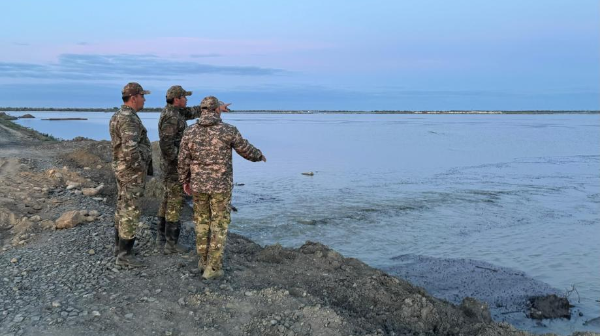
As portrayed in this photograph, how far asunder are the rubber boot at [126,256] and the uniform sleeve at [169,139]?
135 cm

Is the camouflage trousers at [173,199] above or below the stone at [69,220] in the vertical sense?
above

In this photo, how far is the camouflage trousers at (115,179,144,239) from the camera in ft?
21.9

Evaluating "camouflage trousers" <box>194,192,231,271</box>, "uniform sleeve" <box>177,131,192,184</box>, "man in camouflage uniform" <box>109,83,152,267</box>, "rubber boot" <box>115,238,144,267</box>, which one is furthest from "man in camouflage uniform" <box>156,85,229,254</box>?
"camouflage trousers" <box>194,192,231,271</box>

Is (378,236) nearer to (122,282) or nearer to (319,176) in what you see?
(122,282)

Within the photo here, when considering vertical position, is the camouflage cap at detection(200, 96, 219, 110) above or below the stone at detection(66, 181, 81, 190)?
above

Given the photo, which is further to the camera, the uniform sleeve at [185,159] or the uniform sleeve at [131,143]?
the uniform sleeve at [131,143]

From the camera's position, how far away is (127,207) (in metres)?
6.67

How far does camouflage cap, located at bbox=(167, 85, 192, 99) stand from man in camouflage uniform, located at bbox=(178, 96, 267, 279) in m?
1.13

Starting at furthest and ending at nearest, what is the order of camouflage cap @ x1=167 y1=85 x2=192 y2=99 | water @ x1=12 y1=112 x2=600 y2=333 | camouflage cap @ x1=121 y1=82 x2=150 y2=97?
water @ x1=12 y1=112 x2=600 y2=333 < camouflage cap @ x1=167 y1=85 x2=192 y2=99 < camouflage cap @ x1=121 y1=82 x2=150 y2=97

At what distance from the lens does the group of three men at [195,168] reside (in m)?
6.23

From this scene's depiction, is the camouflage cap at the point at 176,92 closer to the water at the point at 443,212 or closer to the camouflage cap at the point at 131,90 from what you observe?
the camouflage cap at the point at 131,90

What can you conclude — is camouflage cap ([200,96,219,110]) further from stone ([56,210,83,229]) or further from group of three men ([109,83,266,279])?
stone ([56,210,83,229])

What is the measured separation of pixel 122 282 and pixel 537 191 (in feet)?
59.2

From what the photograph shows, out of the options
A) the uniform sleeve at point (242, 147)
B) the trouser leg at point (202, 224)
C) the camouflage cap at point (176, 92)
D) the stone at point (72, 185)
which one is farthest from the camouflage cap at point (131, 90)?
the stone at point (72, 185)
